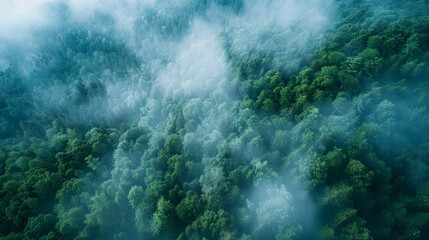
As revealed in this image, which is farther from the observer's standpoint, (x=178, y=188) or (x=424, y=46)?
(x=424, y=46)

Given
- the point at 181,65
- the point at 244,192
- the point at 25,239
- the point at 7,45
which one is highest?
the point at 7,45

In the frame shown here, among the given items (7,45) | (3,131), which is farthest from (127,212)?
(7,45)

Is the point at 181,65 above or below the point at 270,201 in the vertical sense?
above

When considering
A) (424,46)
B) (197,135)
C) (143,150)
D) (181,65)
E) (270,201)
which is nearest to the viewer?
(270,201)

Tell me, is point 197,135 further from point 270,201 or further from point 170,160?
point 270,201

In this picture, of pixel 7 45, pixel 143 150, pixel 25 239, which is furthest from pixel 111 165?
pixel 7 45

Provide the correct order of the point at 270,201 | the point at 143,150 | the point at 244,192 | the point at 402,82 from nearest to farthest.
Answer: the point at 270,201
the point at 244,192
the point at 402,82
the point at 143,150
